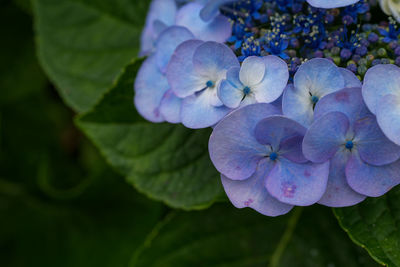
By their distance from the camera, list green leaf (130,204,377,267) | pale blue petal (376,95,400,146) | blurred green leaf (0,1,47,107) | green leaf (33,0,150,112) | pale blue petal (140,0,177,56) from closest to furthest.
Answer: pale blue petal (376,95,400,146)
pale blue petal (140,0,177,56)
green leaf (130,204,377,267)
green leaf (33,0,150,112)
blurred green leaf (0,1,47,107)

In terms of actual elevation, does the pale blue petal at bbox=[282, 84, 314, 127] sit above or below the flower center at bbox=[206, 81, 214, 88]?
above

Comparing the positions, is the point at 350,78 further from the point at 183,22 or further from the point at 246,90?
the point at 183,22

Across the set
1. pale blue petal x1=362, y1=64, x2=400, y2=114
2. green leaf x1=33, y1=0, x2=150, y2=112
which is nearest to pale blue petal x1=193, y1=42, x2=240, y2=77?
pale blue petal x1=362, y1=64, x2=400, y2=114

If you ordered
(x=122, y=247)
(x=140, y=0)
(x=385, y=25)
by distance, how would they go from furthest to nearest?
1. (x=122, y=247)
2. (x=140, y=0)
3. (x=385, y=25)

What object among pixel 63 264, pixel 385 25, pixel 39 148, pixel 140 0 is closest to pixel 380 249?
pixel 385 25

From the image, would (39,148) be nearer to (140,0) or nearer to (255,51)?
(140,0)

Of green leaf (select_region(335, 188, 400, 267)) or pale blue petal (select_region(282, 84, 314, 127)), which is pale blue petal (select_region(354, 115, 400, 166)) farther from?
green leaf (select_region(335, 188, 400, 267))
